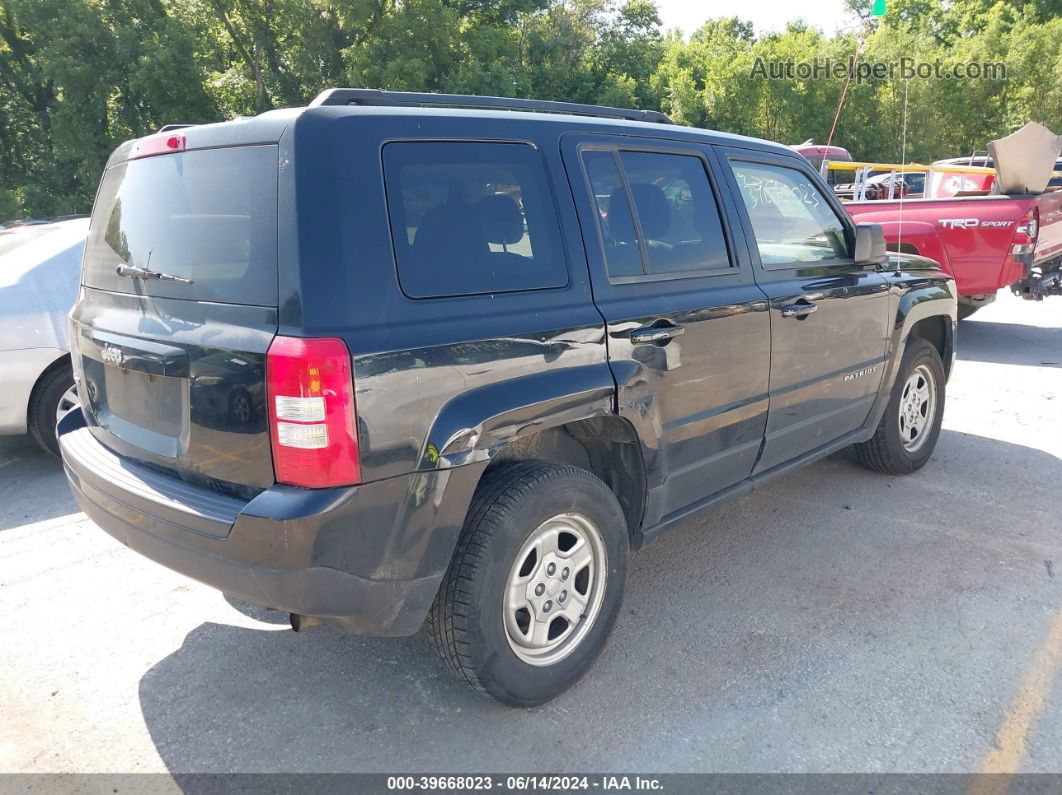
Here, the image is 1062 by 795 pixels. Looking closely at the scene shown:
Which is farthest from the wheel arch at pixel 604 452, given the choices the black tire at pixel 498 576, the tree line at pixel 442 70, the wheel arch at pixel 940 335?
the tree line at pixel 442 70

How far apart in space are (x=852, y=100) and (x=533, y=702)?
31.9m

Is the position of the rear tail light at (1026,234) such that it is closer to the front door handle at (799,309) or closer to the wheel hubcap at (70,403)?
the front door handle at (799,309)

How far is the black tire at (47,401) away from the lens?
5.16 metres

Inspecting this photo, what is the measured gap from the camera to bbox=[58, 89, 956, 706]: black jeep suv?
230 centimetres

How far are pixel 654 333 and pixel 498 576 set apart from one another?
41.9 inches

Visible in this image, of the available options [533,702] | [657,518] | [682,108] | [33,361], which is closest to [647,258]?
[657,518]

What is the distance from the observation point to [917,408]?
507 cm

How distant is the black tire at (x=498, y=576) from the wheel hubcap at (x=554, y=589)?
4cm

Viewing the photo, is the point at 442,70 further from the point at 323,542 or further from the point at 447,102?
the point at 323,542

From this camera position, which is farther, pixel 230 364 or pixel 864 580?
pixel 864 580

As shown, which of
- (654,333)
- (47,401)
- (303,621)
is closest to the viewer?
(303,621)

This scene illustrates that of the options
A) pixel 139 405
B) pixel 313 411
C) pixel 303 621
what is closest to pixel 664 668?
pixel 303 621

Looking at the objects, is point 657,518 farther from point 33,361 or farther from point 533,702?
point 33,361

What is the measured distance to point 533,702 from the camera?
9.32ft
